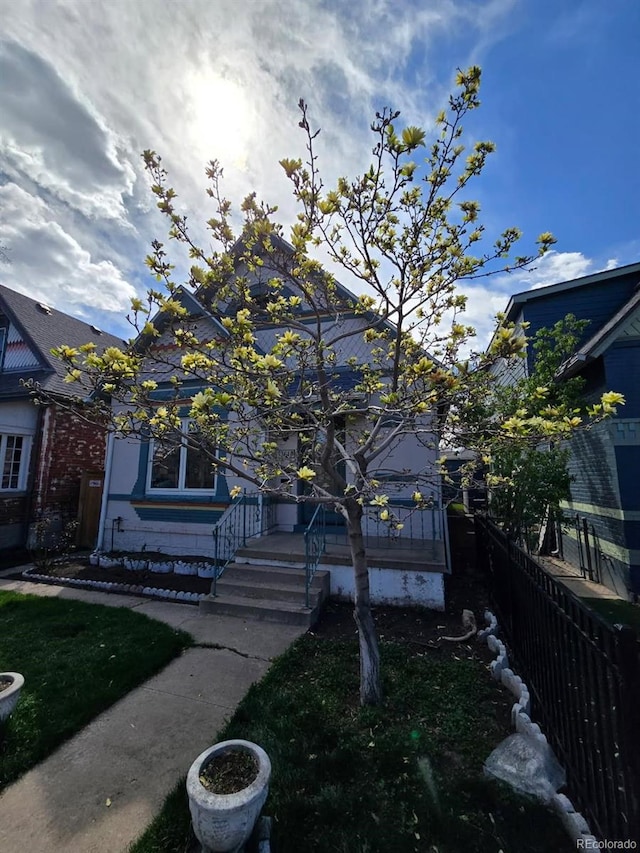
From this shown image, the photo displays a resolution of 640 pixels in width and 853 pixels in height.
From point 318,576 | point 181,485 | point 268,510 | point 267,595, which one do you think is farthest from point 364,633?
point 181,485

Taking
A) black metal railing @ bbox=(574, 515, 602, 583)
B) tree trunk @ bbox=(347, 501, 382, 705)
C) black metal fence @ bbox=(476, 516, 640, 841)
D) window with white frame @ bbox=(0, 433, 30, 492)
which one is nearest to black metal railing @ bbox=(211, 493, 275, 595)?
tree trunk @ bbox=(347, 501, 382, 705)

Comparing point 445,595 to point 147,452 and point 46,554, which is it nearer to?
point 147,452

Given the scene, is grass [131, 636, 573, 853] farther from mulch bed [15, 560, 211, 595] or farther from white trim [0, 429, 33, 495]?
white trim [0, 429, 33, 495]

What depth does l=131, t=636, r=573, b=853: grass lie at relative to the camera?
2.24 metres

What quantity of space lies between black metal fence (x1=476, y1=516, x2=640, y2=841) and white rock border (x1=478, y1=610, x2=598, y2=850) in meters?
0.08

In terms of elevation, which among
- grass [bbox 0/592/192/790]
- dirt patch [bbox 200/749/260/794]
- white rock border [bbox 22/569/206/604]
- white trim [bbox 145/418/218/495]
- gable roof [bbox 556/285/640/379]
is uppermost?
gable roof [bbox 556/285/640/379]

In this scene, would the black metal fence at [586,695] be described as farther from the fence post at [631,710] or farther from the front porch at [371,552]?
the front porch at [371,552]

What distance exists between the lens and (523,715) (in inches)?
118

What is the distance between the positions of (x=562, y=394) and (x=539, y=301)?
15.3 feet

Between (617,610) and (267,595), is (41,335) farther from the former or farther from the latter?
(617,610)

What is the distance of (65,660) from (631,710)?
204 inches

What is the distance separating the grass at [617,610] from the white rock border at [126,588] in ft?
20.9

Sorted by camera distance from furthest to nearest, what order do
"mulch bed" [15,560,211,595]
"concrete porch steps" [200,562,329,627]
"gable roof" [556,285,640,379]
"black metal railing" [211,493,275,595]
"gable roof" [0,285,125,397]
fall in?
1. "gable roof" [0,285,125,397]
2. "black metal railing" [211,493,275,595]
3. "gable roof" [556,285,640,379]
4. "mulch bed" [15,560,211,595]
5. "concrete porch steps" [200,562,329,627]

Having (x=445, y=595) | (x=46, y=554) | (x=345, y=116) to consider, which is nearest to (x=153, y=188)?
(x=345, y=116)
